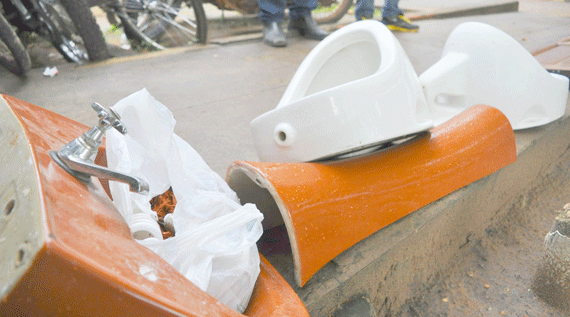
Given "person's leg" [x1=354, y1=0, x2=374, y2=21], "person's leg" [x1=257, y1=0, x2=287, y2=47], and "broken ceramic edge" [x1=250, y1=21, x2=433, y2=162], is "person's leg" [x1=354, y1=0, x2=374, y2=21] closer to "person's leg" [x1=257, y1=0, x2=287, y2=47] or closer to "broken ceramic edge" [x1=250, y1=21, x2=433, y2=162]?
"person's leg" [x1=257, y1=0, x2=287, y2=47]

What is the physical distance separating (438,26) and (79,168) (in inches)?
204

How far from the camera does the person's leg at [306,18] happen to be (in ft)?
13.0

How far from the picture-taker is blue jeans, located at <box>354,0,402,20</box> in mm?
4199

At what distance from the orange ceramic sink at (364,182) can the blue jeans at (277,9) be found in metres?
2.63

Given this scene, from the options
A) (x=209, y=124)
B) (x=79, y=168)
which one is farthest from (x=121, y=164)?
(x=209, y=124)

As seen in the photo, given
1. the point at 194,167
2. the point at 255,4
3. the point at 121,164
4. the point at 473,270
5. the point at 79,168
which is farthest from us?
the point at 255,4

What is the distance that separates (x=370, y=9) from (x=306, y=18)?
80 centimetres

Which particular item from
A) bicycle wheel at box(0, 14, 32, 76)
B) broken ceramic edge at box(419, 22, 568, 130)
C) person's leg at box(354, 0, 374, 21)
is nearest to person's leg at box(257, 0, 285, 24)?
person's leg at box(354, 0, 374, 21)

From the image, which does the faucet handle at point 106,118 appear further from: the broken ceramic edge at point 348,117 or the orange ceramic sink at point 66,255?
the broken ceramic edge at point 348,117

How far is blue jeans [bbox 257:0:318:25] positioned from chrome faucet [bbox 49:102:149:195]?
130 inches

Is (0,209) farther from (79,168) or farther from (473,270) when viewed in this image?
(473,270)

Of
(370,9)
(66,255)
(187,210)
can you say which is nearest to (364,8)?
(370,9)

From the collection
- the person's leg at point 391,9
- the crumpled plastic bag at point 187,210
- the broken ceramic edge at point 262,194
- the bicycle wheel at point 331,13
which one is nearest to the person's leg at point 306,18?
the person's leg at point 391,9

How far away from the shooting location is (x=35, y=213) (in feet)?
1.33
